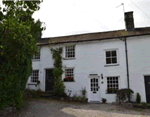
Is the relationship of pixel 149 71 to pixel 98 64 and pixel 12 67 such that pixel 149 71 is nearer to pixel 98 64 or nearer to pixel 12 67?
pixel 98 64

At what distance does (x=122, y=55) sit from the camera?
13.3 meters

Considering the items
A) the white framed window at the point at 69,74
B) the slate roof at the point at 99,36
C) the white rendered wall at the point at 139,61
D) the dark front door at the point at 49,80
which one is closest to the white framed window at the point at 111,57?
the white rendered wall at the point at 139,61

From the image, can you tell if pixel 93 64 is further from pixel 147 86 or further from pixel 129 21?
pixel 129 21

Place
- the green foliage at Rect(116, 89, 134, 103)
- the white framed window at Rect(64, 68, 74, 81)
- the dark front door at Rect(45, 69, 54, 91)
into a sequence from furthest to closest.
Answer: the dark front door at Rect(45, 69, 54, 91) → the white framed window at Rect(64, 68, 74, 81) → the green foliage at Rect(116, 89, 134, 103)

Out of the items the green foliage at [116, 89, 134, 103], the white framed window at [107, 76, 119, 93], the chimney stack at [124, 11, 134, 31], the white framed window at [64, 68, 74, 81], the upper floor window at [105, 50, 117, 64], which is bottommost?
the green foliage at [116, 89, 134, 103]

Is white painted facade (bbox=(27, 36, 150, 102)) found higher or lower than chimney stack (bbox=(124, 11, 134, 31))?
lower

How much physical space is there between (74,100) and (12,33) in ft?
30.6

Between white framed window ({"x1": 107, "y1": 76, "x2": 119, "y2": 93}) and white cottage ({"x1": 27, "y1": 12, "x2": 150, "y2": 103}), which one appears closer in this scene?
white cottage ({"x1": 27, "y1": 12, "x2": 150, "y2": 103})

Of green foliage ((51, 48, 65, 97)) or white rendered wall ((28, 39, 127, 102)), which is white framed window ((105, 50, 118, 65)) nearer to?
white rendered wall ((28, 39, 127, 102))

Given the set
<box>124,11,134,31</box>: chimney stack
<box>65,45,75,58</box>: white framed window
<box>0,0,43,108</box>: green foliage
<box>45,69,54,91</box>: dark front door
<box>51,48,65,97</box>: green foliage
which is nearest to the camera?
<box>0,0,43,108</box>: green foliage

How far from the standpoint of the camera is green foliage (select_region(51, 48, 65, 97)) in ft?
45.6

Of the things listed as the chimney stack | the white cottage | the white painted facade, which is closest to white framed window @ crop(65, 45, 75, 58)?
the white cottage

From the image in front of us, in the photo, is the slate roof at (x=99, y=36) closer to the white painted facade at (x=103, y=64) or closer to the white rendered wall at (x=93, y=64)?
the white painted facade at (x=103, y=64)

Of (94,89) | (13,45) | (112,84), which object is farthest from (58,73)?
(13,45)
